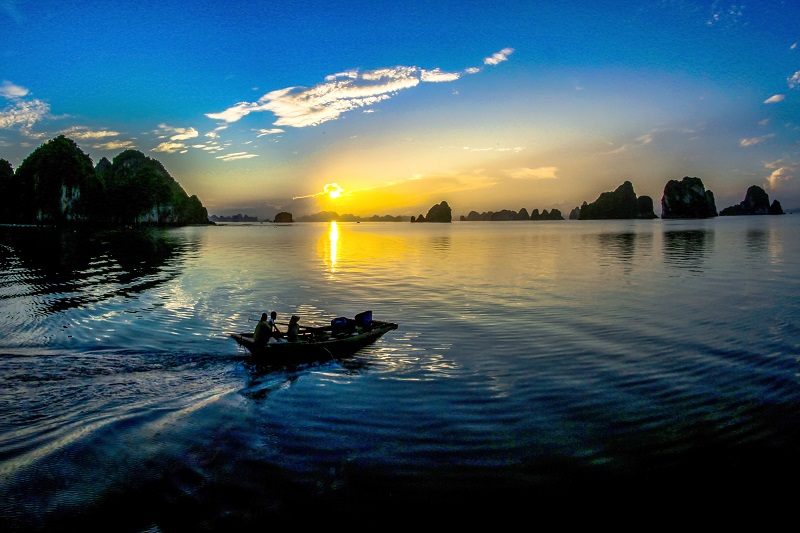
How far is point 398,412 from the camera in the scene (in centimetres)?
1227

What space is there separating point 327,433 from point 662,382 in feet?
35.1

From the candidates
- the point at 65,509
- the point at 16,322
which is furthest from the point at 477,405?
the point at 16,322

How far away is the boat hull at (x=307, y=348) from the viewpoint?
16438mm

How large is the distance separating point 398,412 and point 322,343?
18.1 feet

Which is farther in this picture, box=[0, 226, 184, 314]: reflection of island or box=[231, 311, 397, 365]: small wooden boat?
box=[0, 226, 184, 314]: reflection of island

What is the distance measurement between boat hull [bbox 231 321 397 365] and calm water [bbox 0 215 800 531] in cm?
61

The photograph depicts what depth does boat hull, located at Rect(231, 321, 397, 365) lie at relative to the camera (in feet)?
53.9

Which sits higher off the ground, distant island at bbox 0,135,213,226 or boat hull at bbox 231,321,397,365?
distant island at bbox 0,135,213,226

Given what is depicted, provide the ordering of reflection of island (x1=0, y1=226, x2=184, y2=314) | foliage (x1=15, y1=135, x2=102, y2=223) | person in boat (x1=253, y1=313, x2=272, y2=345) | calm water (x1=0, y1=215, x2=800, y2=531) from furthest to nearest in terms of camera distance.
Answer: foliage (x1=15, y1=135, x2=102, y2=223) → reflection of island (x1=0, y1=226, x2=184, y2=314) → person in boat (x1=253, y1=313, x2=272, y2=345) → calm water (x1=0, y1=215, x2=800, y2=531)

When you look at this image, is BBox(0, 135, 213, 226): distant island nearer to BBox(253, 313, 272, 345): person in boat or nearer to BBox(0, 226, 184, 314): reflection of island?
BBox(0, 226, 184, 314): reflection of island

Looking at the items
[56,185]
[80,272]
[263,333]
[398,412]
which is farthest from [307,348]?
[56,185]

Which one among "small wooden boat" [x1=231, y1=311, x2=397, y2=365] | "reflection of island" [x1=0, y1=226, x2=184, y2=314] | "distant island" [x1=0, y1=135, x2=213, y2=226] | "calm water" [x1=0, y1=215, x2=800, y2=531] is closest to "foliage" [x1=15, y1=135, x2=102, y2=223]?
"distant island" [x1=0, y1=135, x2=213, y2=226]

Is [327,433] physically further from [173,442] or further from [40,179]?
[40,179]

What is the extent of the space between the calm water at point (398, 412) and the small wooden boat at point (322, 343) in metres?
0.63
